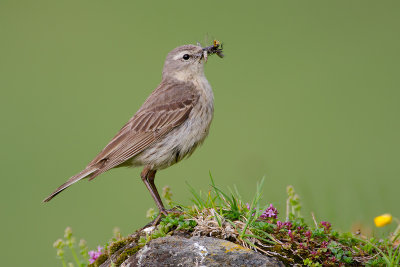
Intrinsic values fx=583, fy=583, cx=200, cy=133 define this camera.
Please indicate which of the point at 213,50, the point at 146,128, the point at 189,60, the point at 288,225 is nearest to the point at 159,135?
the point at 146,128

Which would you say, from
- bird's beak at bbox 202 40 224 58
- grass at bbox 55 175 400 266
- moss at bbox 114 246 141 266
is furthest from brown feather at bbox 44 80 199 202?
moss at bbox 114 246 141 266

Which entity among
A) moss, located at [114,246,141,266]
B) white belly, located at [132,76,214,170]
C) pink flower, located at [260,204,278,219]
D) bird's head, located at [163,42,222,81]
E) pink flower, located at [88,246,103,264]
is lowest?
pink flower, located at [88,246,103,264]

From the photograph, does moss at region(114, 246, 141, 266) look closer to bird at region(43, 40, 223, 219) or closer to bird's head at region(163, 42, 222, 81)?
bird at region(43, 40, 223, 219)

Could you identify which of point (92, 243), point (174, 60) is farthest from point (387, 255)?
point (92, 243)

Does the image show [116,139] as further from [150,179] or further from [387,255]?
[387,255]

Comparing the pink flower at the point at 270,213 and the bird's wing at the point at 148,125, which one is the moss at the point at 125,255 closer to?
the pink flower at the point at 270,213

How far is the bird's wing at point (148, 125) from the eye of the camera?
6922 millimetres

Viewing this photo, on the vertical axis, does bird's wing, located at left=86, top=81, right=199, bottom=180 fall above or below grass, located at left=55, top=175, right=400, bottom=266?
above

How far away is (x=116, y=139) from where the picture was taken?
7223 millimetres

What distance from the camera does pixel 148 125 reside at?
7172mm

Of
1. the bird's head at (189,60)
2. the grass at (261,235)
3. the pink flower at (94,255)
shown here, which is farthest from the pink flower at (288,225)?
the bird's head at (189,60)

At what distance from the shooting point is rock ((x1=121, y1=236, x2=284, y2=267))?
4.43 meters

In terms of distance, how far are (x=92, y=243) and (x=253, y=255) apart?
4.81 meters

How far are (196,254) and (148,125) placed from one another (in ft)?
9.71
